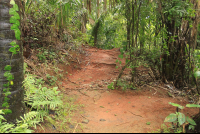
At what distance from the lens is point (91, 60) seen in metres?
7.33

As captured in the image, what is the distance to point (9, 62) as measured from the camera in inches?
78.5

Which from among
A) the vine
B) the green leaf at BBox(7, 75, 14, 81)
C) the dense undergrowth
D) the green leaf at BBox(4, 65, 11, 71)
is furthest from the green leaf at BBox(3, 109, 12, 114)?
the green leaf at BBox(4, 65, 11, 71)

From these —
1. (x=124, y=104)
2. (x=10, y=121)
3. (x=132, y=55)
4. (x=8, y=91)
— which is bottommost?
(x=124, y=104)

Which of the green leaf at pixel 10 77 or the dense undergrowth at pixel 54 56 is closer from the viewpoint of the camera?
the green leaf at pixel 10 77

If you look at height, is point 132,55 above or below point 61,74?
above

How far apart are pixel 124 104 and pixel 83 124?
1317mm

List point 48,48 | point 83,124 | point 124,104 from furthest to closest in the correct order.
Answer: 1. point 48,48
2. point 124,104
3. point 83,124

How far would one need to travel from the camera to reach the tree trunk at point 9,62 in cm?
193

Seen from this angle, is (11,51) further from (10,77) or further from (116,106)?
(116,106)

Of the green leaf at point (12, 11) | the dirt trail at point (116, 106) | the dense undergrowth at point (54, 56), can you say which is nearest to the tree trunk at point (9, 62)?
the green leaf at point (12, 11)

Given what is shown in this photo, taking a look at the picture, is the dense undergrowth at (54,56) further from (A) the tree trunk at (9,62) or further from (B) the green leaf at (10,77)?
(B) the green leaf at (10,77)

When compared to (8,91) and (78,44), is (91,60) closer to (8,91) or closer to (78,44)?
(78,44)

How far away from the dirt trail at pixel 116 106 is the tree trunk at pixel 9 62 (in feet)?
3.45

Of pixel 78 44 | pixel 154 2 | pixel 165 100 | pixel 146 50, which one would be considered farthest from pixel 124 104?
pixel 78 44
